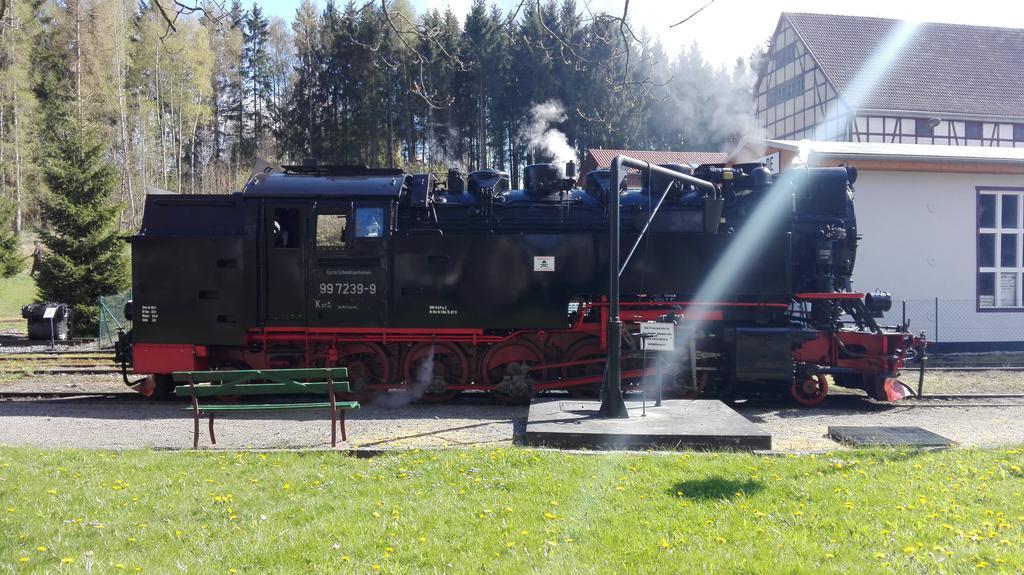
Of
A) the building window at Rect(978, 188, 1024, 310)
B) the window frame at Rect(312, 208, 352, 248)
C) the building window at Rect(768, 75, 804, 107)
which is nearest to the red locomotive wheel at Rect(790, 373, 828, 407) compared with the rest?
the window frame at Rect(312, 208, 352, 248)

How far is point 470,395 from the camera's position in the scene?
443 inches

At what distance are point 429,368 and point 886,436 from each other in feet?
18.5

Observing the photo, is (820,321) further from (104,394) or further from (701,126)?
(701,126)

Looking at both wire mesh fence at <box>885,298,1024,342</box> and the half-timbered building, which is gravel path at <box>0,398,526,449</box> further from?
the half-timbered building

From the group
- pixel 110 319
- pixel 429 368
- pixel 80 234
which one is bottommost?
pixel 429 368

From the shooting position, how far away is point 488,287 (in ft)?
33.1

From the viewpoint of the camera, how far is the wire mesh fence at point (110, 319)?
55.3ft

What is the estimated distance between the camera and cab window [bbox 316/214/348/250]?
396 inches

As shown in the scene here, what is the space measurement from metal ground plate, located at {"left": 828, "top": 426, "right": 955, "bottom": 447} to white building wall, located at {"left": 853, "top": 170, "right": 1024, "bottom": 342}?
8.32 metres

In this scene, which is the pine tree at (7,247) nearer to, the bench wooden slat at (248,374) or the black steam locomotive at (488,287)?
the black steam locomotive at (488,287)

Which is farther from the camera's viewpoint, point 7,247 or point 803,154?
point 7,247

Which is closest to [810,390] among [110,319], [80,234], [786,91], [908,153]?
[908,153]

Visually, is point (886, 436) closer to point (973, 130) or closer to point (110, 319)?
point (110, 319)

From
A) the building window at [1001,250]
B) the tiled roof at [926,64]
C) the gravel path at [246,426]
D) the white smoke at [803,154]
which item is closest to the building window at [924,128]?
the tiled roof at [926,64]
